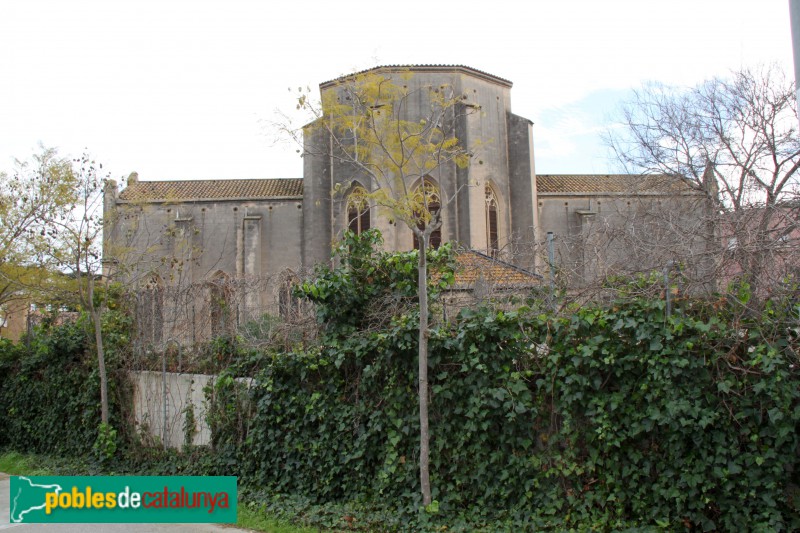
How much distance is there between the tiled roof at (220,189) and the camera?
97.1 feet

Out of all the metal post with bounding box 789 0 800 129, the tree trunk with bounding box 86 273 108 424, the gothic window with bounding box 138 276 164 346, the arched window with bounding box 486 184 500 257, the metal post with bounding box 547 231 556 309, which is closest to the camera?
the metal post with bounding box 789 0 800 129

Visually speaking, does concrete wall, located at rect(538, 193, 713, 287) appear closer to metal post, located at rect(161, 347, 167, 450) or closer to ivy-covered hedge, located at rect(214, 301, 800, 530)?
ivy-covered hedge, located at rect(214, 301, 800, 530)

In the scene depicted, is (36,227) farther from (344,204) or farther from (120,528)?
(344,204)

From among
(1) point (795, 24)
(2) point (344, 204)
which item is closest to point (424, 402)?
(1) point (795, 24)

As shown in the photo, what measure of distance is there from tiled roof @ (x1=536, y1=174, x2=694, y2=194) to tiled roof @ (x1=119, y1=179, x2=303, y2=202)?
12197mm

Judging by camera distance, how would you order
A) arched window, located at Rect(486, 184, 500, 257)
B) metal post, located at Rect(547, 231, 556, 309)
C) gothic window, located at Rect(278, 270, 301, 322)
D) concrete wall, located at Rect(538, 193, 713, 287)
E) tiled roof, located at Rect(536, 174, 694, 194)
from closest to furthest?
concrete wall, located at Rect(538, 193, 713, 287), metal post, located at Rect(547, 231, 556, 309), gothic window, located at Rect(278, 270, 301, 322), tiled roof, located at Rect(536, 174, 694, 194), arched window, located at Rect(486, 184, 500, 257)

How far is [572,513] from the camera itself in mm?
6273

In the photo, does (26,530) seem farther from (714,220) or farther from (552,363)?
(714,220)

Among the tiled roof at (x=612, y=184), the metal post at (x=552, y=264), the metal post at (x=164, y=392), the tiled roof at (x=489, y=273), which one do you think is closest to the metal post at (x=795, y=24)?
the metal post at (x=552, y=264)

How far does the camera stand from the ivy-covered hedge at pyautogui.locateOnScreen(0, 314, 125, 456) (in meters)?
12.0

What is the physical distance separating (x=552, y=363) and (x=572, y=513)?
4.90ft

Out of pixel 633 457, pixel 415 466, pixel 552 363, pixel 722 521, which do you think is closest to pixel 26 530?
pixel 415 466

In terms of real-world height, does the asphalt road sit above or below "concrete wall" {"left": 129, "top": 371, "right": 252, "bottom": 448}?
below

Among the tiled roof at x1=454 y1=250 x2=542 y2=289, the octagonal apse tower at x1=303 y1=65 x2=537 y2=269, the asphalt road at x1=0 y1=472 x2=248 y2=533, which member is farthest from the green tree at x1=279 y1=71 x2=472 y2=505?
the octagonal apse tower at x1=303 y1=65 x2=537 y2=269
